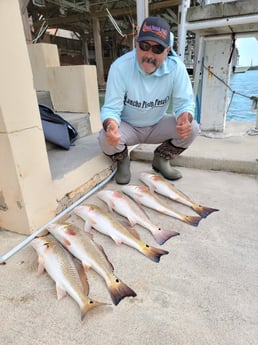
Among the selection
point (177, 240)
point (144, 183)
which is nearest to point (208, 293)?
point (177, 240)

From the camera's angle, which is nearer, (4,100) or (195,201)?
(4,100)

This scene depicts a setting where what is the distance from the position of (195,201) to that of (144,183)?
521 millimetres

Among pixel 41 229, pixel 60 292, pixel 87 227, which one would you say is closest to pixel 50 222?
pixel 41 229

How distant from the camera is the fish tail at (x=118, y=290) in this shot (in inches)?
52.4

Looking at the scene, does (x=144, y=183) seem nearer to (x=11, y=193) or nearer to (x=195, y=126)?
(x=195, y=126)

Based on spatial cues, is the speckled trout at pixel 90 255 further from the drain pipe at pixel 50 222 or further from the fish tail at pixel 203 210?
the fish tail at pixel 203 210

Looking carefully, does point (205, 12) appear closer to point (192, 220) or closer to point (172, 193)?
point (172, 193)

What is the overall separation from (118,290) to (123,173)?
1.38 metres

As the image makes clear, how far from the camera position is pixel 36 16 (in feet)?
40.4

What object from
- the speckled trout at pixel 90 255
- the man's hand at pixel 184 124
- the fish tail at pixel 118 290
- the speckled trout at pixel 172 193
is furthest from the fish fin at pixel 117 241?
the man's hand at pixel 184 124

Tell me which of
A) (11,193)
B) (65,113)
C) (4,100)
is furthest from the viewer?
(65,113)

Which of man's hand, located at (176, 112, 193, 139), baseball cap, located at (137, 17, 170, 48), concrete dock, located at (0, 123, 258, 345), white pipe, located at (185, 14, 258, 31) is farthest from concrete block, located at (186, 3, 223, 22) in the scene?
concrete dock, located at (0, 123, 258, 345)

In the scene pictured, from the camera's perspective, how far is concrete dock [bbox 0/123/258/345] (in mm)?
1162

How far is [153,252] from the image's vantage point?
1611 mm
